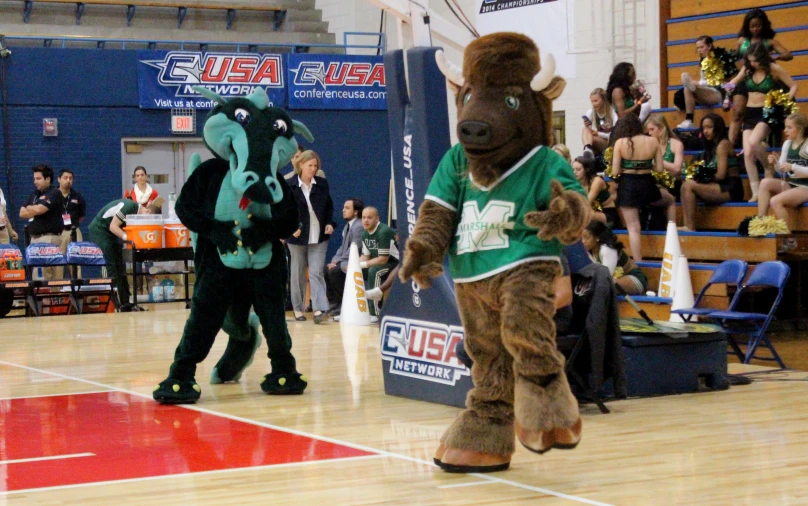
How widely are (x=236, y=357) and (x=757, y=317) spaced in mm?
3726

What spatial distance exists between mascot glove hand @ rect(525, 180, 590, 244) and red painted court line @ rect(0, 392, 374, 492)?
143cm

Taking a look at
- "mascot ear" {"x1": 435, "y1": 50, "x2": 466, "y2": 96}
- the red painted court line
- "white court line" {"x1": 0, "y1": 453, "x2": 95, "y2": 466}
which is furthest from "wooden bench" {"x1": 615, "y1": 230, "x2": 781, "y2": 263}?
"white court line" {"x1": 0, "y1": 453, "x2": 95, "y2": 466}

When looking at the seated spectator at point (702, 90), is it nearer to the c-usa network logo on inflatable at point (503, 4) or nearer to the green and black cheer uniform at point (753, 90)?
the green and black cheer uniform at point (753, 90)

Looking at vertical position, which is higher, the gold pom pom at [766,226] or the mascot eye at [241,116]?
the mascot eye at [241,116]

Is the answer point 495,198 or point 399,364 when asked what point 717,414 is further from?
point 495,198

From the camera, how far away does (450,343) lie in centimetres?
655

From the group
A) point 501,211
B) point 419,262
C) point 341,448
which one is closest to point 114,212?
point 341,448

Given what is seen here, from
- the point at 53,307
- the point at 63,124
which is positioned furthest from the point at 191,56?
the point at 53,307

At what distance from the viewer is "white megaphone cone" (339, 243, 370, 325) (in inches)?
470

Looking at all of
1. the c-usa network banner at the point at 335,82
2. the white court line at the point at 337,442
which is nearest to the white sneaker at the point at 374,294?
the white court line at the point at 337,442

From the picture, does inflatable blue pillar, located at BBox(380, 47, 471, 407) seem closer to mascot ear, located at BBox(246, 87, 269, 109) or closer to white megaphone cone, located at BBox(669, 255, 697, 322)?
mascot ear, located at BBox(246, 87, 269, 109)

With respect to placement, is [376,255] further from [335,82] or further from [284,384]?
[335,82]

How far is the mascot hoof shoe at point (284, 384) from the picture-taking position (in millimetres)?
7117

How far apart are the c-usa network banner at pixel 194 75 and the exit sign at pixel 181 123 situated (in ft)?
0.63
